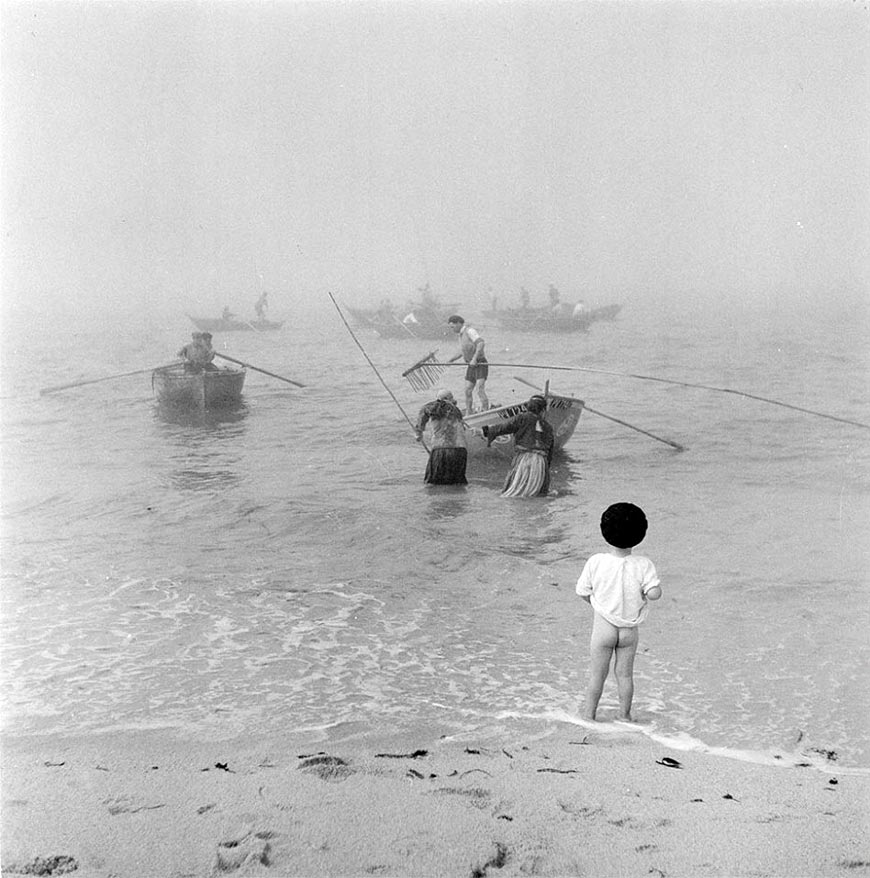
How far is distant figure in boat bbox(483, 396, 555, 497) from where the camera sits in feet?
34.0

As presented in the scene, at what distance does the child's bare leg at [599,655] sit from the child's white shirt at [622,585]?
2.0 inches

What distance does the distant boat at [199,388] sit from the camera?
16859 millimetres

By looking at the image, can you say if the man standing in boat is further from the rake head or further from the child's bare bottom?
the child's bare bottom

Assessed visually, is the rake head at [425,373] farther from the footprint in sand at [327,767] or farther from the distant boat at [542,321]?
the distant boat at [542,321]

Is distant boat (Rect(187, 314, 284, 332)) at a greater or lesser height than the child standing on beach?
lesser

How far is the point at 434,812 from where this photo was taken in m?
3.17

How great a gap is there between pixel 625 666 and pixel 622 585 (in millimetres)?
413

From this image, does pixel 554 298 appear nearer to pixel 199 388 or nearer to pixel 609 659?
pixel 199 388

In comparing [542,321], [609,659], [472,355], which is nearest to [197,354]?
[472,355]

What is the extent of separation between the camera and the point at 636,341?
4344 centimetres

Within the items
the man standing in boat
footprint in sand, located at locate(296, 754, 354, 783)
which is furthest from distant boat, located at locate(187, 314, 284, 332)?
footprint in sand, located at locate(296, 754, 354, 783)

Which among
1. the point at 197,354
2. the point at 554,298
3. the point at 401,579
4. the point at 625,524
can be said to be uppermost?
the point at 554,298

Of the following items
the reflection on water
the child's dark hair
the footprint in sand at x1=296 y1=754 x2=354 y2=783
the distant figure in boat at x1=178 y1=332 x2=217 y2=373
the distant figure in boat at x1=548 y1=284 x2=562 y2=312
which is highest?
the distant figure in boat at x1=548 y1=284 x2=562 y2=312

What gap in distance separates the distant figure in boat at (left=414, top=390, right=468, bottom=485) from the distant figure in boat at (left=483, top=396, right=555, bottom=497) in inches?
23.9
